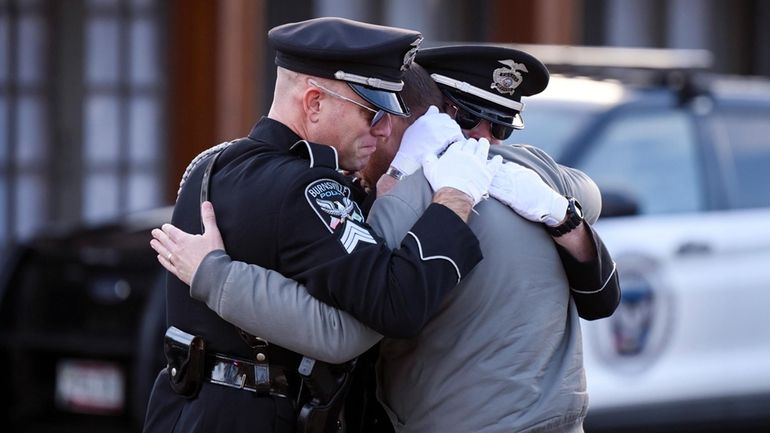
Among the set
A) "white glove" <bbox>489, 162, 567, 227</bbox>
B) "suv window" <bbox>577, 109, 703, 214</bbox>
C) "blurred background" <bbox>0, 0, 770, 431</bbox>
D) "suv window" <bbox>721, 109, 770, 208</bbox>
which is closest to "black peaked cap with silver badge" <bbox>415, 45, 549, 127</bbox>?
"white glove" <bbox>489, 162, 567, 227</bbox>

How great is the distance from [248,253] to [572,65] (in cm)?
356

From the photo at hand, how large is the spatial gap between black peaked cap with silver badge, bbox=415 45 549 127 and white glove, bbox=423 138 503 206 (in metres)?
0.18

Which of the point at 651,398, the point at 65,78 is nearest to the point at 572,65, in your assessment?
the point at 651,398

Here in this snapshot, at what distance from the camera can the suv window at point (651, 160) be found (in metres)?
5.74

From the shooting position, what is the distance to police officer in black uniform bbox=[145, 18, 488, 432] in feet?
8.82

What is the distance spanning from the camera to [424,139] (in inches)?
114

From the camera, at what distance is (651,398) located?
5.66m

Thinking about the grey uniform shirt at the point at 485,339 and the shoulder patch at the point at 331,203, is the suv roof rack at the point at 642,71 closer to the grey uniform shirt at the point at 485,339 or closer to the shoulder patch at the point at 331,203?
the grey uniform shirt at the point at 485,339

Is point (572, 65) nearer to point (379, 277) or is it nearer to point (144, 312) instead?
point (144, 312)

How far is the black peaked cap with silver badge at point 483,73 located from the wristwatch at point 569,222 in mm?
268

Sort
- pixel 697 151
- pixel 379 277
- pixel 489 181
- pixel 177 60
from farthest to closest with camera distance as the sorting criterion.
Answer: pixel 177 60, pixel 697 151, pixel 489 181, pixel 379 277

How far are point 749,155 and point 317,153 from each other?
3.69 m

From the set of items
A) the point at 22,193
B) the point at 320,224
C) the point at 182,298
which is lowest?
the point at 22,193

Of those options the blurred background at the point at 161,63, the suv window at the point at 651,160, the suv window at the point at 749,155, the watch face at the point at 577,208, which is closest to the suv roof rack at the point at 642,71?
the suv window at the point at 651,160
